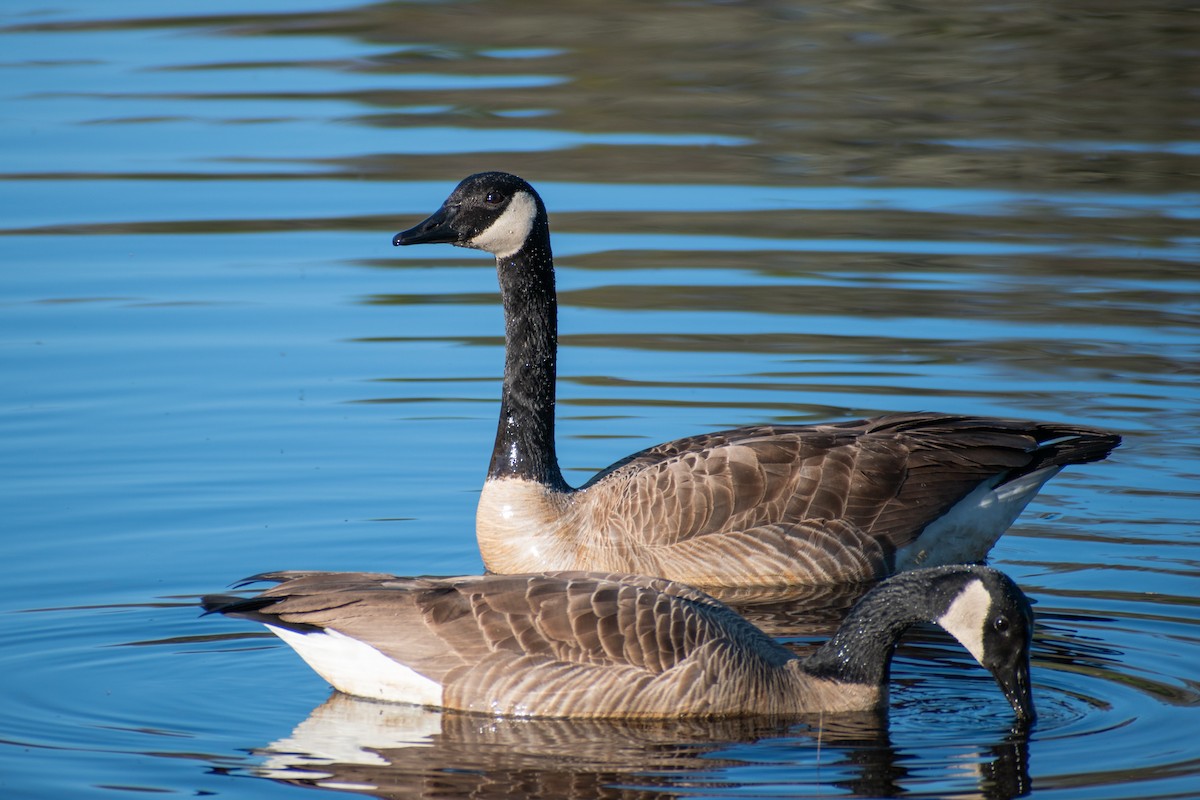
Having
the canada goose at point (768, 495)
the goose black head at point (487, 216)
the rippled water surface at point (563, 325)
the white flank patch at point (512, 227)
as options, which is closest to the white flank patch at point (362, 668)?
the rippled water surface at point (563, 325)

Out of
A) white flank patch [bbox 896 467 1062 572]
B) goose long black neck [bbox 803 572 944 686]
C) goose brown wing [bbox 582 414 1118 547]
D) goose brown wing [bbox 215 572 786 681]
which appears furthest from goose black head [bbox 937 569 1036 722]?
white flank patch [bbox 896 467 1062 572]

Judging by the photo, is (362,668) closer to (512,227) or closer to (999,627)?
(999,627)

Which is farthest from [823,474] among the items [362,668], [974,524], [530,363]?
[362,668]

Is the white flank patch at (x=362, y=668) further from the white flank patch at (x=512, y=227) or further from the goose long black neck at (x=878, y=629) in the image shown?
the white flank patch at (x=512, y=227)

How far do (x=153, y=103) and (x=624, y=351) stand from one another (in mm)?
10638

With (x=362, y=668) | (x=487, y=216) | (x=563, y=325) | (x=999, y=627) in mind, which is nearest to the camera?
(x=999, y=627)

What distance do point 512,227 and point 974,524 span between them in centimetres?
360

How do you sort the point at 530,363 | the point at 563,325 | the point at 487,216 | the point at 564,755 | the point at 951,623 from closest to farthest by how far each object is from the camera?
1. the point at 564,755
2. the point at 951,623
3. the point at 487,216
4. the point at 530,363
5. the point at 563,325

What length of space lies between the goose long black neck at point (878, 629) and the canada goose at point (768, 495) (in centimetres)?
242

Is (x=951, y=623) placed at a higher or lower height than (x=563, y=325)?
lower

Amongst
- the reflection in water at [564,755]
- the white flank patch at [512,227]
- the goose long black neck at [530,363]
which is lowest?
the reflection in water at [564,755]

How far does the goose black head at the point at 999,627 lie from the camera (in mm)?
8883

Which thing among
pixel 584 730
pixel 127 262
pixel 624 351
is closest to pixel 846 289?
pixel 624 351

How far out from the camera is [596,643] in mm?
9172
